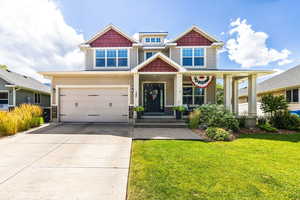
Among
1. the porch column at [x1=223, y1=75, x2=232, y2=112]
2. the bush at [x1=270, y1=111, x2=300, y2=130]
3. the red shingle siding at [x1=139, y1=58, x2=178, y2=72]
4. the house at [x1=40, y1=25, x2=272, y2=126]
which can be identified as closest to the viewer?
the bush at [x1=270, y1=111, x2=300, y2=130]

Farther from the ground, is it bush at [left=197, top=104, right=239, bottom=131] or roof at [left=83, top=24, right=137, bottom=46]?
roof at [left=83, top=24, right=137, bottom=46]

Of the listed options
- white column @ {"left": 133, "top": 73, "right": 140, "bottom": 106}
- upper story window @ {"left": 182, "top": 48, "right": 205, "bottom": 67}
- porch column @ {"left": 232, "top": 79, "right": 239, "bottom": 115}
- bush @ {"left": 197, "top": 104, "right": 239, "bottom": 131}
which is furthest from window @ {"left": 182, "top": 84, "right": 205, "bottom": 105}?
white column @ {"left": 133, "top": 73, "right": 140, "bottom": 106}

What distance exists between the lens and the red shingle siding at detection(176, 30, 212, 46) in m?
12.3

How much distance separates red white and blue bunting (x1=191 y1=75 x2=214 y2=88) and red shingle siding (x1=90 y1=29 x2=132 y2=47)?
6173 millimetres

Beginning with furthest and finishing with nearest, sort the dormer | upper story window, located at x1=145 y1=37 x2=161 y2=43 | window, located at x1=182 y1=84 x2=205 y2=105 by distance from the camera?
1. upper story window, located at x1=145 y1=37 x2=161 y2=43
2. the dormer
3. window, located at x1=182 y1=84 x2=205 y2=105

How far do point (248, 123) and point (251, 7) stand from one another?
889cm

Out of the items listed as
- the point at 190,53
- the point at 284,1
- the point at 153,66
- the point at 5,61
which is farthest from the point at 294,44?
the point at 5,61

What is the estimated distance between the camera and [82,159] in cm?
401

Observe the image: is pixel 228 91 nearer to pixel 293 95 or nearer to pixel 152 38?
pixel 152 38

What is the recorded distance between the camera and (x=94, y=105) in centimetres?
1027

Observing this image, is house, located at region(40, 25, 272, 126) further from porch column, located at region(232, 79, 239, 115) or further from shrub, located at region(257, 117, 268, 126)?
shrub, located at region(257, 117, 268, 126)

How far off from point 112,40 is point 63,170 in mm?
11340

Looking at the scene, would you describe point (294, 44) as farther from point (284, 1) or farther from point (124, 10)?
point (124, 10)

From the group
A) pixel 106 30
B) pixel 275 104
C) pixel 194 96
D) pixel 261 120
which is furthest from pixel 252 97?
pixel 106 30
